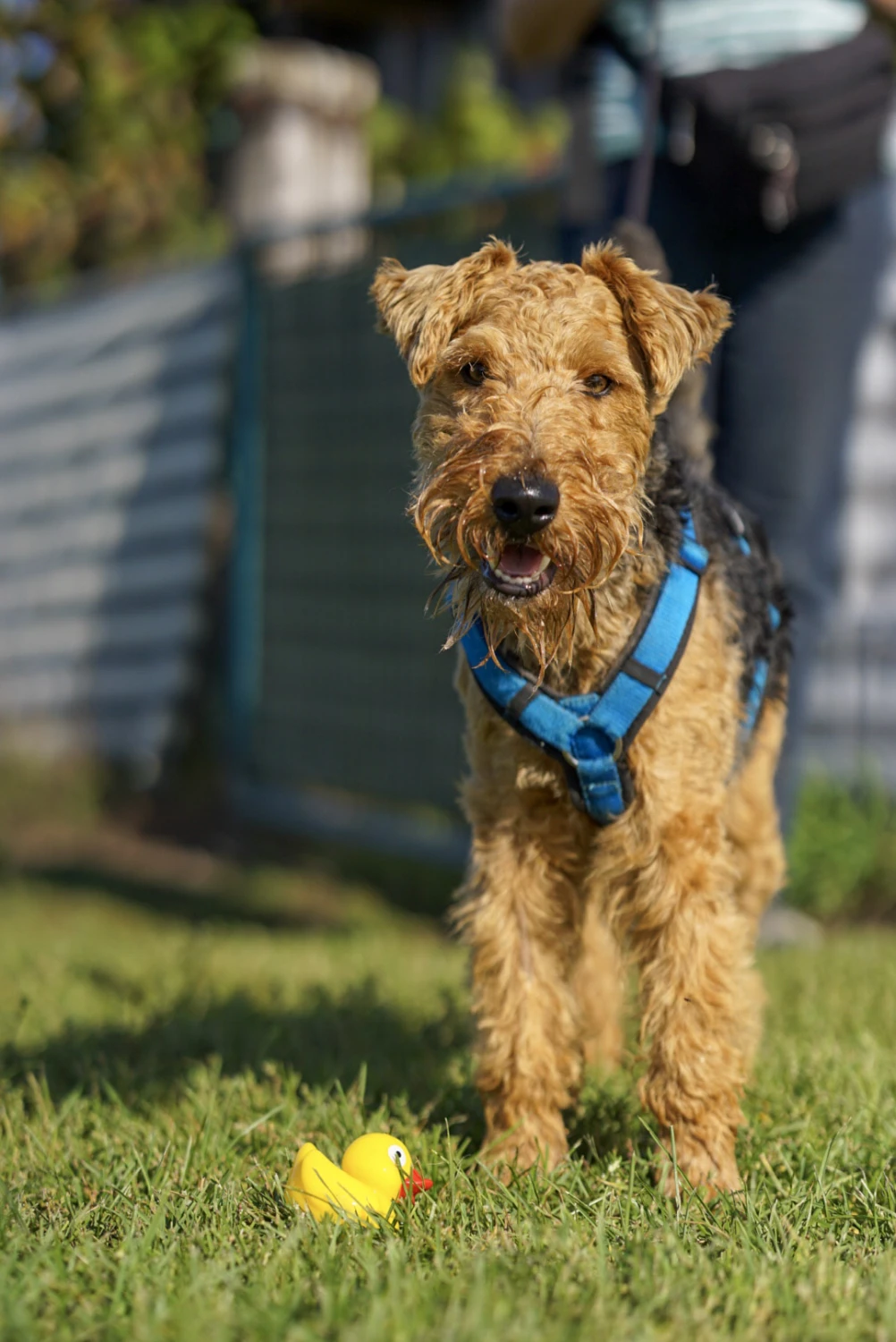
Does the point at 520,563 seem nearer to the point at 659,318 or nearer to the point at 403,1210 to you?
the point at 659,318

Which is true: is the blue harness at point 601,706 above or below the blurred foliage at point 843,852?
above

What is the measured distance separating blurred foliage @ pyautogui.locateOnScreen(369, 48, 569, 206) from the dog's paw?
8435 mm

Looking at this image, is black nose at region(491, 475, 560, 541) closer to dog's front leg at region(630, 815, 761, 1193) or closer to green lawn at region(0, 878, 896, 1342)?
dog's front leg at region(630, 815, 761, 1193)

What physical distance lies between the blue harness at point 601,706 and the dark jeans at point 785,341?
1152mm

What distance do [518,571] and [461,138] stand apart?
9131mm

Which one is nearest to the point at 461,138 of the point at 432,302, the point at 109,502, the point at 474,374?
the point at 109,502

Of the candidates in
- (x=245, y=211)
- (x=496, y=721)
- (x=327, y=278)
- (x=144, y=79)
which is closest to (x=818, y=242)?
(x=496, y=721)

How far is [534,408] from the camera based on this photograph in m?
2.48

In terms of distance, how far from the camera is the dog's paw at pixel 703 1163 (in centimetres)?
244

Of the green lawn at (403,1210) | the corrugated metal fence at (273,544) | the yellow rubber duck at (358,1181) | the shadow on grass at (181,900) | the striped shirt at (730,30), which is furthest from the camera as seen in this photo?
the shadow on grass at (181,900)

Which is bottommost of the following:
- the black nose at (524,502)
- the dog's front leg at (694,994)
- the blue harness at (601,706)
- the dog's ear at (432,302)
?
the dog's front leg at (694,994)

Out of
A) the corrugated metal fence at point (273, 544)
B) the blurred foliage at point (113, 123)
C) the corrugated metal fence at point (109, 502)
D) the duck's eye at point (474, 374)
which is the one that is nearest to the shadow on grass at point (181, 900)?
the corrugated metal fence at point (273, 544)

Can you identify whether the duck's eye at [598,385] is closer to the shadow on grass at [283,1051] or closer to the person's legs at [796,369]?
the person's legs at [796,369]

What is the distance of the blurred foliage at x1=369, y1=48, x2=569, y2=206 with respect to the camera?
1045 centimetres
